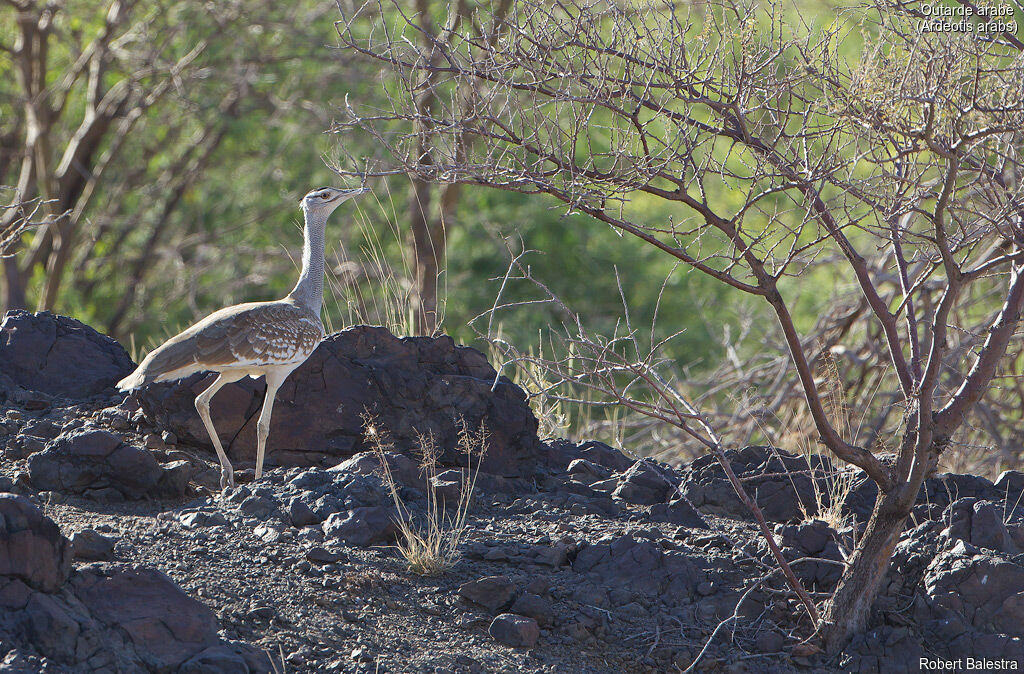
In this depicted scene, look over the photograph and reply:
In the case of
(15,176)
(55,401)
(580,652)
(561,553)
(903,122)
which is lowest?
(580,652)

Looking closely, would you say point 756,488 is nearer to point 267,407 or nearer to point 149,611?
point 267,407

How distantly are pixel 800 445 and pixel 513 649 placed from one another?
393 centimetres

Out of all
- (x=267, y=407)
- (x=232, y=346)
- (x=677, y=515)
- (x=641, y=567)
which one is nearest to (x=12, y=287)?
(x=267, y=407)

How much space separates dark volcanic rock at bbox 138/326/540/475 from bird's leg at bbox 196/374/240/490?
0.91 ft

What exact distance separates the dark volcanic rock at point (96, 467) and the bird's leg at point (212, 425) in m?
0.39

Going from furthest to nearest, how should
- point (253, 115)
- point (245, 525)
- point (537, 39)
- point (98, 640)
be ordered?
point (253, 115), point (245, 525), point (537, 39), point (98, 640)

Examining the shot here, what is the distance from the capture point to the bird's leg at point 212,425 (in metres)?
5.81

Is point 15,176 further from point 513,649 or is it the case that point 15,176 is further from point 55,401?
point 513,649

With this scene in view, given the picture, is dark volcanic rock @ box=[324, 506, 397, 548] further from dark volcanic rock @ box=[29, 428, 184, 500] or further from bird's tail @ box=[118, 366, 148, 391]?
bird's tail @ box=[118, 366, 148, 391]

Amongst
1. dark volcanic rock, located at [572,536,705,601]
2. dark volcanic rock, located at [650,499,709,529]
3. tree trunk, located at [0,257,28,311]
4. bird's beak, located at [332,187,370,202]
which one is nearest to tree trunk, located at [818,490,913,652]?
dark volcanic rock, located at [572,536,705,601]

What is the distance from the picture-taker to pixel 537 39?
4.74 meters

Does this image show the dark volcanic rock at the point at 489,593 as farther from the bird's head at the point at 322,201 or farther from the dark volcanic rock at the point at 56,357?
the dark volcanic rock at the point at 56,357

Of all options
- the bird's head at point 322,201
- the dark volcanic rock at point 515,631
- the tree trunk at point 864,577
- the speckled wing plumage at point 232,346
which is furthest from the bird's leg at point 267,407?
the tree trunk at point 864,577

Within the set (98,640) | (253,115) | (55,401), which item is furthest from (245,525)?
(253,115)
